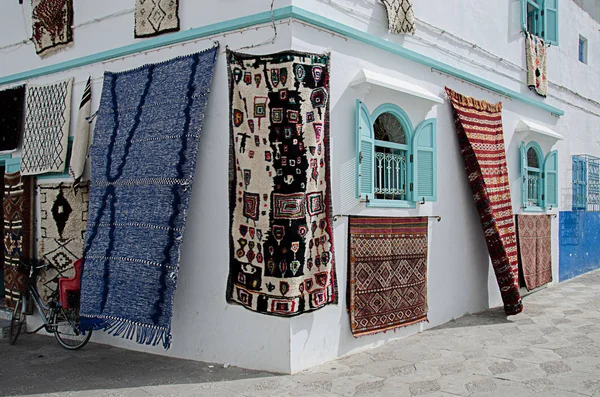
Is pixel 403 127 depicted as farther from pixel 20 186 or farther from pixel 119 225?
pixel 20 186

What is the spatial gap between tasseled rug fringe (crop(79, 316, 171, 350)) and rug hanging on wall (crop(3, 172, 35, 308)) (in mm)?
1425

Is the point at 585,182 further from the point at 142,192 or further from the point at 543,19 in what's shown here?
the point at 142,192

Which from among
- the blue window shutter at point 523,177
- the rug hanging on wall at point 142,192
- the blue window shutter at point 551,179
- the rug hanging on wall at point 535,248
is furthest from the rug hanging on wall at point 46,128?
the blue window shutter at point 551,179

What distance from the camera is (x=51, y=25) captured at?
285 inches

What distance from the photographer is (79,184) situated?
6648 millimetres

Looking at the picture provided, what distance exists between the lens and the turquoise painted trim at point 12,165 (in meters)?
7.44

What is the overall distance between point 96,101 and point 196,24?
1615 millimetres

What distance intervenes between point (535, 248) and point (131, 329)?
20.7ft

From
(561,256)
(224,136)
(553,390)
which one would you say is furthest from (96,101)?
(561,256)

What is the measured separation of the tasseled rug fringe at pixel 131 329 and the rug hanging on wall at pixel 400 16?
3859 millimetres

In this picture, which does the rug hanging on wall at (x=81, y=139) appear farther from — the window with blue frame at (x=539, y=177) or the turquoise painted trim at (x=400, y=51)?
the window with blue frame at (x=539, y=177)

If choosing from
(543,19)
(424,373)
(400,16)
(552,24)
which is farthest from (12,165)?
(552,24)

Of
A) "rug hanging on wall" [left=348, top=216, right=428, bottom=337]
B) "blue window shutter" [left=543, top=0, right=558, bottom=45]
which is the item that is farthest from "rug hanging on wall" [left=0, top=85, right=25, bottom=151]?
"blue window shutter" [left=543, top=0, right=558, bottom=45]

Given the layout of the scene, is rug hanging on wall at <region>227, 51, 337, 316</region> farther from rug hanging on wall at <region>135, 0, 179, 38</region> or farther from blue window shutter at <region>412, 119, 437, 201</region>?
blue window shutter at <region>412, 119, 437, 201</region>
